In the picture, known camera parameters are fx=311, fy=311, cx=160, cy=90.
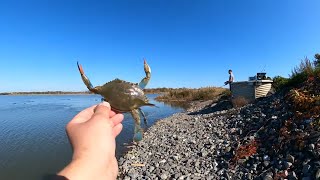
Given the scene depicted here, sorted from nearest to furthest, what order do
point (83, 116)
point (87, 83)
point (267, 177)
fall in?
point (83, 116)
point (87, 83)
point (267, 177)

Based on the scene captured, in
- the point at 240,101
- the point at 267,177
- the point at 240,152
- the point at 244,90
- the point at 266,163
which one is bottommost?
the point at 267,177

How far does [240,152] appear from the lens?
31.0 ft

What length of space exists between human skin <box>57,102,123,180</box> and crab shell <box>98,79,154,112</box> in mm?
617

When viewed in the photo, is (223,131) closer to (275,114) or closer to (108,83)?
(275,114)

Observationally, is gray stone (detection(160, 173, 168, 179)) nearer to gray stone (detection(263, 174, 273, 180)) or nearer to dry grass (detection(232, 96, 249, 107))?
gray stone (detection(263, 174, 273, 180))

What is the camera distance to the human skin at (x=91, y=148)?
188 centimetres

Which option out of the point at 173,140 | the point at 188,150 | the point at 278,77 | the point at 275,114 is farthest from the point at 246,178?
the point at 278,77

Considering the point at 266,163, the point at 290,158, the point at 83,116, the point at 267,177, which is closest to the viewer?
the point at 83,116

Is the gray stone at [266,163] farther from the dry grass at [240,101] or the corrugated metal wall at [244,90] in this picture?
the corrugated metal wall at [244,90]

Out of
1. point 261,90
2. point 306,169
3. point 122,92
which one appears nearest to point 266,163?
point 306,169

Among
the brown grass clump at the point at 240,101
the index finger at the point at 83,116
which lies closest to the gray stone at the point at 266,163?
→ the index finger at the point at 83,116

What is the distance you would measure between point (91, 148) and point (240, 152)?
811 centimetres

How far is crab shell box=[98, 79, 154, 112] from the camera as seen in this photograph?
2.99 metres

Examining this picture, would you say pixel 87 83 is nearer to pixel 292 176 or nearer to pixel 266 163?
pixel 292 176
